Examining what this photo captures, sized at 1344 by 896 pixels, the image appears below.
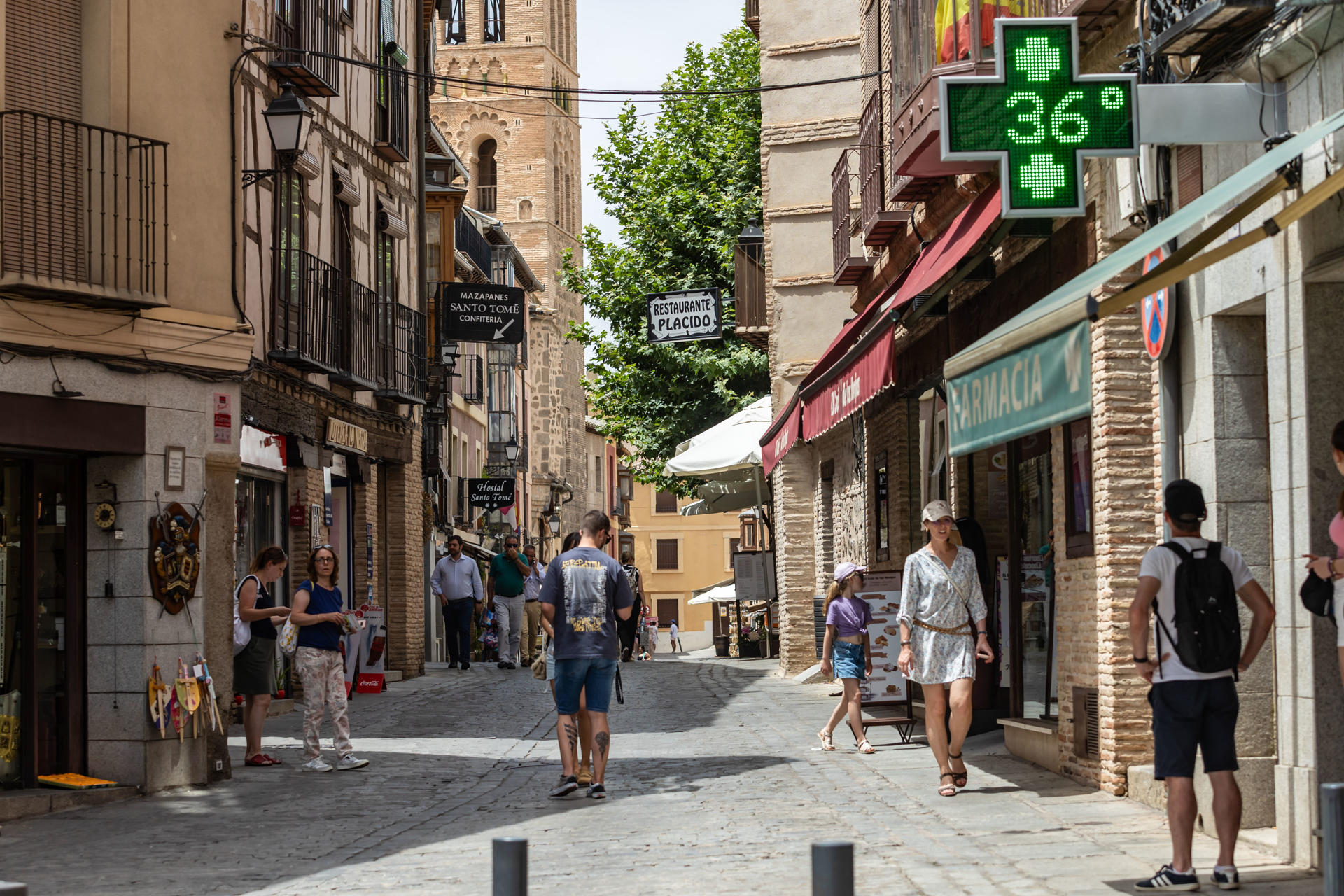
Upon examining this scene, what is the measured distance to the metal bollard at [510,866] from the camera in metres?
4.44

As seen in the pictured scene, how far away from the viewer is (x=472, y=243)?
43781 mm

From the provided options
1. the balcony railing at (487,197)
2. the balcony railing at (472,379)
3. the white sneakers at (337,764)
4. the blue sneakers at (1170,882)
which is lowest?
the white sneakers at (337,764)

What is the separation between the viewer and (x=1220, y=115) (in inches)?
308

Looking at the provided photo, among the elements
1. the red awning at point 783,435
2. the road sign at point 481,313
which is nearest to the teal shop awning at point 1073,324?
the red awning at point 783,435

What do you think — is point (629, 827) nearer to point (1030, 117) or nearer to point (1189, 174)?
point (1030, 117)

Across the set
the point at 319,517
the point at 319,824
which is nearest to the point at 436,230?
the point at 319,517

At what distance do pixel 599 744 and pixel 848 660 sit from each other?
3200mm

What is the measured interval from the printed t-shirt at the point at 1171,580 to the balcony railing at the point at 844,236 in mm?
11549

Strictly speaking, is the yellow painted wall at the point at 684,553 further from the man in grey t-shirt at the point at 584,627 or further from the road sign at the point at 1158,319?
the road sign at the point at 1158,319

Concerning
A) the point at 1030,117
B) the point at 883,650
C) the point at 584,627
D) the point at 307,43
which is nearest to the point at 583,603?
the point at 584,627

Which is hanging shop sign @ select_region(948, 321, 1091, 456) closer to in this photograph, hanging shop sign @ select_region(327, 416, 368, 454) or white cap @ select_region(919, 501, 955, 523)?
white cap @ select_region(919, 501, 955, 523)

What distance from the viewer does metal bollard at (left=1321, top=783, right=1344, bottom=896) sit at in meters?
4.56

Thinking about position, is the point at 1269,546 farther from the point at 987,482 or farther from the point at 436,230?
the point at 436,230

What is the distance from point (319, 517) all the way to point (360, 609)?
1216 millimetres
